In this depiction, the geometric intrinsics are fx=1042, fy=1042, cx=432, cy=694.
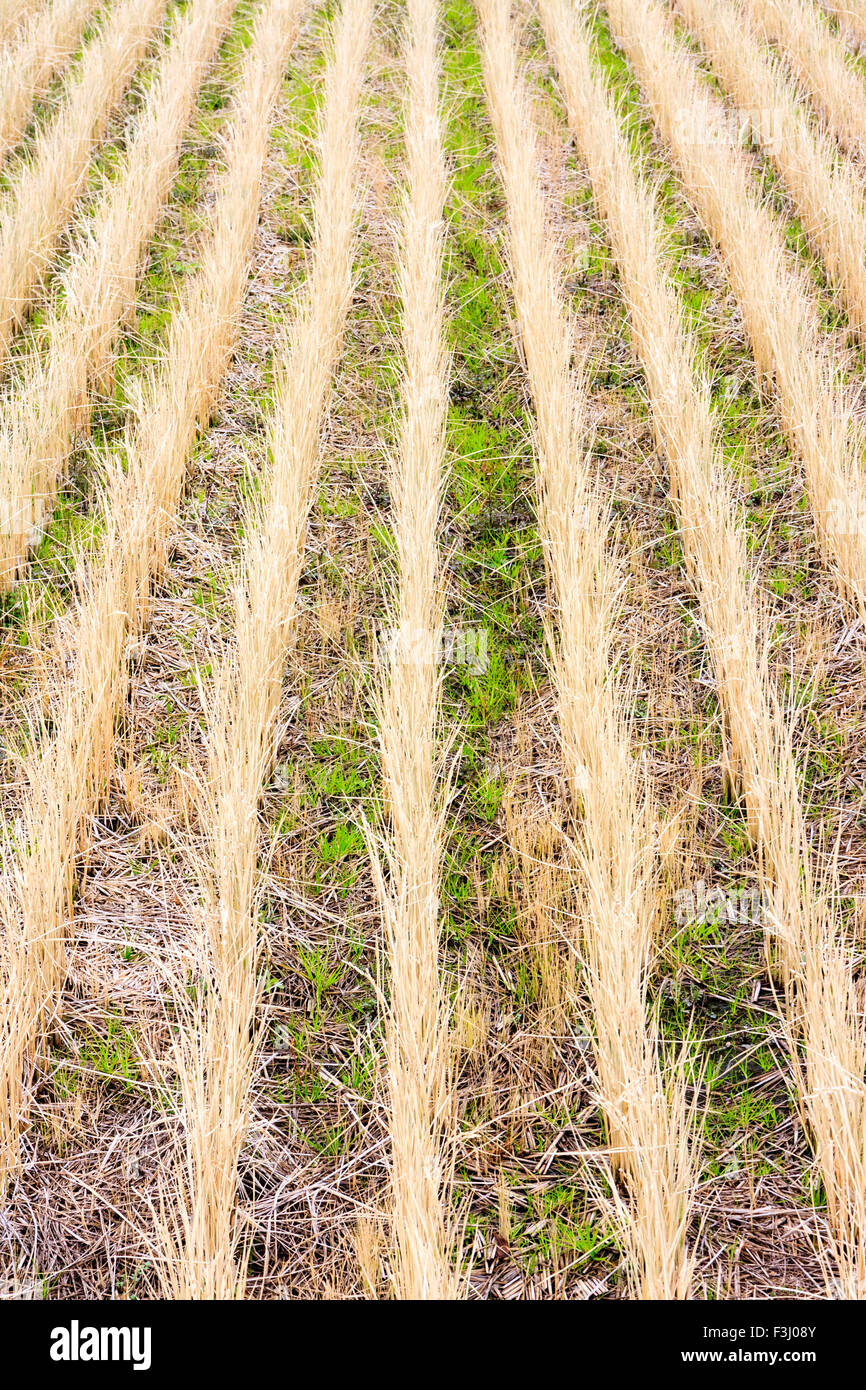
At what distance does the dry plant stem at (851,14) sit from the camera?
5473mm

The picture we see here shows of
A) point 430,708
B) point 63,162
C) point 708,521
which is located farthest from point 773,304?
point 63,162

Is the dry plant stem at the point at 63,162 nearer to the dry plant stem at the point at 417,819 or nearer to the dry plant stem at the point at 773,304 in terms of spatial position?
the dry plant stem at the point at 417,819

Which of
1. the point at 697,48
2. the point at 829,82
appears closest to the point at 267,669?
the point at 829,82

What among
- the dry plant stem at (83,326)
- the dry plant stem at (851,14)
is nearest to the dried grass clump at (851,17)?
the dry plant stem at (851,14)

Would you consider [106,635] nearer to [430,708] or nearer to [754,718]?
[430,708]

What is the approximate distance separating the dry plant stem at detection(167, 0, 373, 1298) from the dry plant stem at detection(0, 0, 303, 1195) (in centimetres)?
24

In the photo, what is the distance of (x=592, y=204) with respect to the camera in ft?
13.7

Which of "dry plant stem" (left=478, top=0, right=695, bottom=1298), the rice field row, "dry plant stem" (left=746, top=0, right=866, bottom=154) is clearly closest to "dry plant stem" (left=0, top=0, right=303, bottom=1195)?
the rice field row

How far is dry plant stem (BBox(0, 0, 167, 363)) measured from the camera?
137 inches

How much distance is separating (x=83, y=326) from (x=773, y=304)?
2.19m

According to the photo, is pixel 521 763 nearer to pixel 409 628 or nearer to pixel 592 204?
pixel 409 628

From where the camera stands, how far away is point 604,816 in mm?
1999

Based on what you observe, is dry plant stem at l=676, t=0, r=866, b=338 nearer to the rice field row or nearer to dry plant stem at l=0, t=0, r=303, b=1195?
the rice field row
